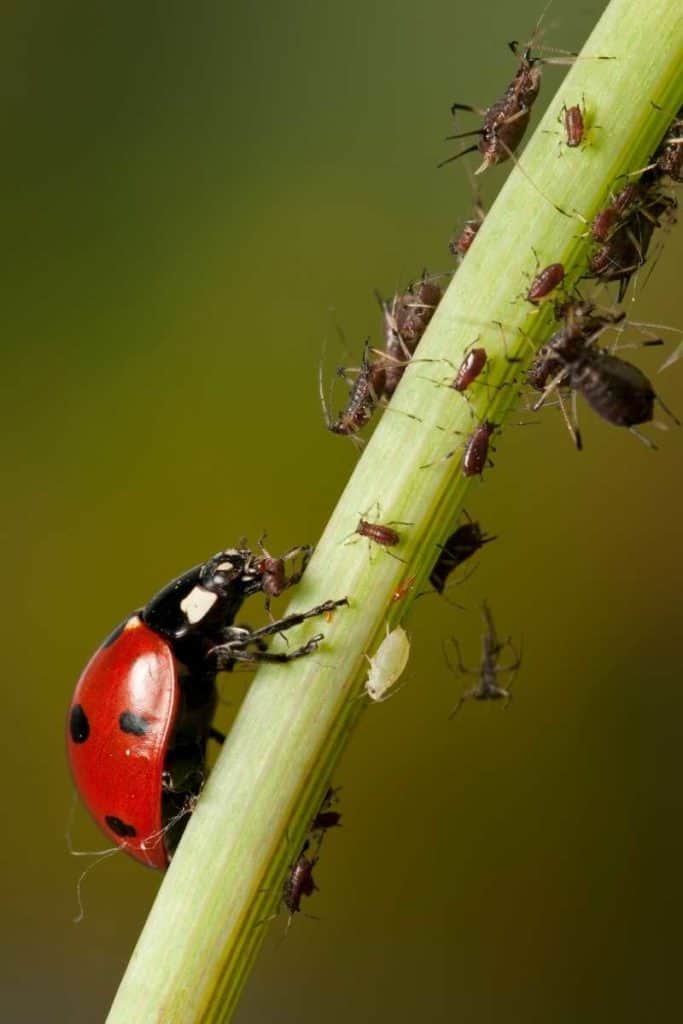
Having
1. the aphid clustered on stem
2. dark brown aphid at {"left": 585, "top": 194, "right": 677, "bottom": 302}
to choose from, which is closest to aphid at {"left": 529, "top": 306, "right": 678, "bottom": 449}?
the aphid clustered on stem

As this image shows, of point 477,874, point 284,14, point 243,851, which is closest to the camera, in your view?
point 243,851

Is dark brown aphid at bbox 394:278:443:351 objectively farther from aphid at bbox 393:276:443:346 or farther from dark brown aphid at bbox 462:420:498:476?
dark brown aphid at bbox 462:420:498:476

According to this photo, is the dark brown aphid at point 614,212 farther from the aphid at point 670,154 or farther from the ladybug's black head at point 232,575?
the ladybug's black head at point 232,575

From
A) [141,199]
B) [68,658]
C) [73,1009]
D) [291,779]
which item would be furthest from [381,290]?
[291,779]

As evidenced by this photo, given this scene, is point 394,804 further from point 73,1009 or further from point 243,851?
point 243,851

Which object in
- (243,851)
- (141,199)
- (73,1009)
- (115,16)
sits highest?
(115,16)

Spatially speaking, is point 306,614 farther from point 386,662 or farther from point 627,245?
point 627,245

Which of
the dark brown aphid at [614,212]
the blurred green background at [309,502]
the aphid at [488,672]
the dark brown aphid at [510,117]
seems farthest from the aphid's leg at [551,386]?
the blurred green background at [309,502]
